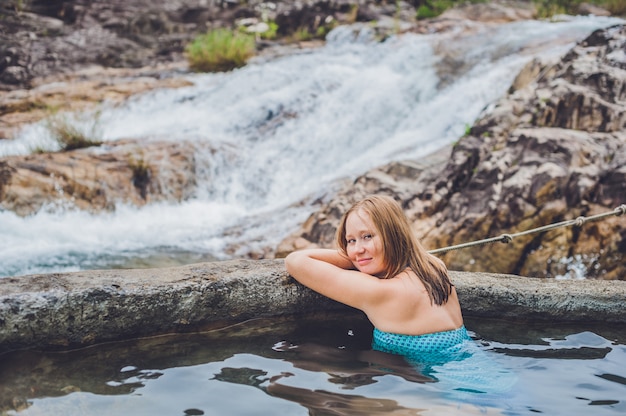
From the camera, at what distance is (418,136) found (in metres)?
8.09

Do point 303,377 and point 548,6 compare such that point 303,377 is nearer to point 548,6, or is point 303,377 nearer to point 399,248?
point 399,248

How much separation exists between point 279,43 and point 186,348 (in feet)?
40.9

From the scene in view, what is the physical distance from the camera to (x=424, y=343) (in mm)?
2418

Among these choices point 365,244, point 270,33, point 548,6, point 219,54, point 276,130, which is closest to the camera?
point 365,244

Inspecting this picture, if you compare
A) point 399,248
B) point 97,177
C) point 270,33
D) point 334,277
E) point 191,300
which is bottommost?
point 97,177

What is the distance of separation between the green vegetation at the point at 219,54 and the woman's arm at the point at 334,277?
1004 cm

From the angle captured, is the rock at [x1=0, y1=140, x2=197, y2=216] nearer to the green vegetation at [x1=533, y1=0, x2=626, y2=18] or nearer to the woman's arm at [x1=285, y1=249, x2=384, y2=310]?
the woman's arm at [x1=285, y1=249, x2=384, y2=310]

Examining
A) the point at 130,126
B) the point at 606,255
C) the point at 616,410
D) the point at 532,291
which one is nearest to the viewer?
the point at 616,410

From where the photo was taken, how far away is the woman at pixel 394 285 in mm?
2418

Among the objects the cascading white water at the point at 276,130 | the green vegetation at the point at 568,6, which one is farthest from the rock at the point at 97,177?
the green vegetation at the point at 568,6

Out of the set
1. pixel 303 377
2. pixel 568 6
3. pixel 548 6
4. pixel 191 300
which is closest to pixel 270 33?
pixel 548 6

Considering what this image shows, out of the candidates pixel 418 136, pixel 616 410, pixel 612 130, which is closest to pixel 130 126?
pixel 418 136

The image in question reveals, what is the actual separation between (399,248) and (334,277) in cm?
30

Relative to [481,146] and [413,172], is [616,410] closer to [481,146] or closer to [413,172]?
[481,146]
